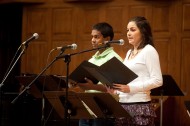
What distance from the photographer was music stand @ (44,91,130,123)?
11.3 ft

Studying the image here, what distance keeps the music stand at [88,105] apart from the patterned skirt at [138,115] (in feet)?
0.38

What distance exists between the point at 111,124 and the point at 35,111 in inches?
106

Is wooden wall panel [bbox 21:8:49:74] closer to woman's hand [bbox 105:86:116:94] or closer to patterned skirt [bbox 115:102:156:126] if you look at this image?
woman's hand [bbox 105:86:116:94]

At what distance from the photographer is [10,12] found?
9719 millimetres

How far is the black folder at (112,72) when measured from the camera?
3.41m

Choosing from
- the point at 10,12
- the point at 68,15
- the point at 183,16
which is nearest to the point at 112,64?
the point at 183,16

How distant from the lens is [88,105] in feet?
12.0

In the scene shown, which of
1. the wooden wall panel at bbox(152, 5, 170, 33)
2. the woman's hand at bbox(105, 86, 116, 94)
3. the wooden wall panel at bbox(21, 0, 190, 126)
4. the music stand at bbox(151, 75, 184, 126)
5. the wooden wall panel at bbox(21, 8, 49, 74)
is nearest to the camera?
the woman's hand at bbox(105, 86, 116, 94)

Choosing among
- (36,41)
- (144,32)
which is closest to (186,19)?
(36,41)

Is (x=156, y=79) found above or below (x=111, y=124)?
above

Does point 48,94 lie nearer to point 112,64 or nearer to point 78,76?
point 78,76

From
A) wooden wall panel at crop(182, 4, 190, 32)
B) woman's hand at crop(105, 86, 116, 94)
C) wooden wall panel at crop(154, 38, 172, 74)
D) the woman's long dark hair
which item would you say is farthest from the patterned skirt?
wooden wall panel at crop(182, 4, 190, 32)

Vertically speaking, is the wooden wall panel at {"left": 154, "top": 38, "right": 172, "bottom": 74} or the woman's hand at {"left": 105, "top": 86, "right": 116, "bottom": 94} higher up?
the wooden wall panel at {"left": 154, "top": 38, "right": 172, "bottom": 74}

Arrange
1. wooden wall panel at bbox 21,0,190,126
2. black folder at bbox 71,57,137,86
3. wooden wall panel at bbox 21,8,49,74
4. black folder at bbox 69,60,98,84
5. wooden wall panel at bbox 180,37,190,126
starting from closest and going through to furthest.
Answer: black folder at bbox 71,57,137,86
black folder at bbox 69,60,98,84
wooden wall panel at bbox 180,37,190,126
wooden wall panel at bbox 21,0,190,126
wooden wall panel at bbox 21,8,49,74
